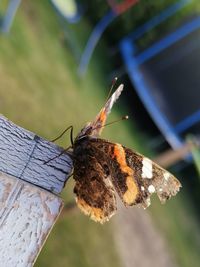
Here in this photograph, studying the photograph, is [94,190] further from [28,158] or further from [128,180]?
[28,158]

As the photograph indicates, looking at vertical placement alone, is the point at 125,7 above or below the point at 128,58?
above

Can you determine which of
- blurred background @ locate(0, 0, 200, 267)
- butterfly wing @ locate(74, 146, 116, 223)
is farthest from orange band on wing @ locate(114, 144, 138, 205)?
blurred background @ locate(0, 0, 200, 267)

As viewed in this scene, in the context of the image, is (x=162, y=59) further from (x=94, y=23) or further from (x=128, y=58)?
(x=94, y=23)

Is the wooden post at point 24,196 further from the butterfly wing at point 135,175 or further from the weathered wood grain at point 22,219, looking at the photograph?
the butterfly wing at point 135,175

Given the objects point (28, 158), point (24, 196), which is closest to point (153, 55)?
point (28, 158)

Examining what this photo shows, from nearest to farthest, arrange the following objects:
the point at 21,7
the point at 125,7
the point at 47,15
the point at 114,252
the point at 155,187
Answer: the point at 155,187 < the point at 114,252 < the point at 21,7 < the point at 47,15 < the point at 125,7

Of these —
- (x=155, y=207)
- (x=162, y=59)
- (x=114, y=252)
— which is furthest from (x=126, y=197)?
(x=162, y=59)

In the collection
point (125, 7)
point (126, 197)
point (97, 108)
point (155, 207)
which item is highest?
point (125, 7)

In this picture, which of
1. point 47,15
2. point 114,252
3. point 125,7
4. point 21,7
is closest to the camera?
point 114,252
